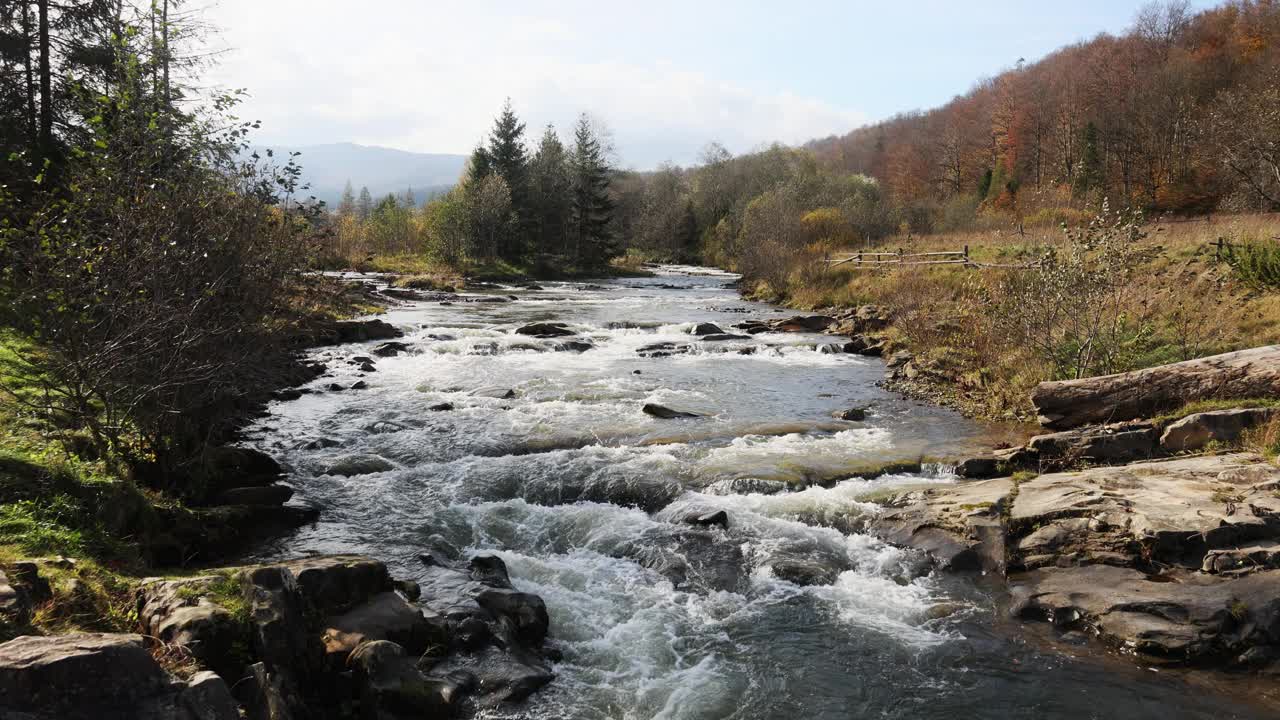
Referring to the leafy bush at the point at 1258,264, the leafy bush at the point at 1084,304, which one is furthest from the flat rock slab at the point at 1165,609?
the leafy bush at the point at 1258,264

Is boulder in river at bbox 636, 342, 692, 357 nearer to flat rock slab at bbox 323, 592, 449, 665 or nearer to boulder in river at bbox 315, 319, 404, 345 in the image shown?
boulder in river at bbox 315, 319, 404, 345

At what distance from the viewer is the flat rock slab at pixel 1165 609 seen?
6539mm

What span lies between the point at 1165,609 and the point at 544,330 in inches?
807

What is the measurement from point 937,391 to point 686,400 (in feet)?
19.5

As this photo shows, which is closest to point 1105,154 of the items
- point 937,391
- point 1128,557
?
point 937,391

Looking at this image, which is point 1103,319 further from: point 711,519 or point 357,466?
point 357,466

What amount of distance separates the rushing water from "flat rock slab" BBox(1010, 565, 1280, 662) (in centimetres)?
39

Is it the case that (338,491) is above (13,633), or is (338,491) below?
below

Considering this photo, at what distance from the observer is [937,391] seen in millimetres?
16781

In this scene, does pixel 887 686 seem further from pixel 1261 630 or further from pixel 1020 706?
pixel 1261 630

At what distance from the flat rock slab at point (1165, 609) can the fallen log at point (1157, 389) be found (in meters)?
4.88

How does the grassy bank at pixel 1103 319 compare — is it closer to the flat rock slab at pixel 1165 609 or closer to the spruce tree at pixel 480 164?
the flat rock slab at pixel 1165 609

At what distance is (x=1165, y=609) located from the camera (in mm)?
6898

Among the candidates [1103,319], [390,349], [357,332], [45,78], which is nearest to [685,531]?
[1103,319]
